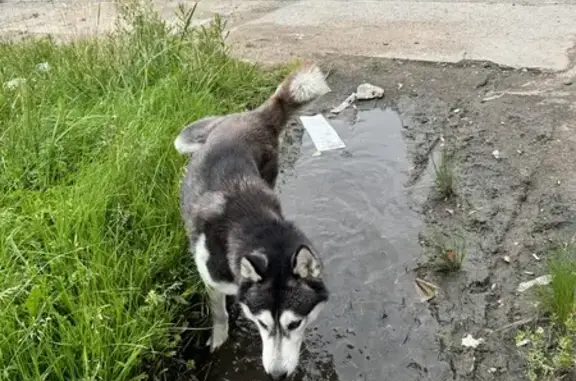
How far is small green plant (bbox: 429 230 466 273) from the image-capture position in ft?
13.1

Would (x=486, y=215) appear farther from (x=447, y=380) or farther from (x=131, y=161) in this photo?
(x=131, y=161)

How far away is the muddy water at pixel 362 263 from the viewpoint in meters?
3.61

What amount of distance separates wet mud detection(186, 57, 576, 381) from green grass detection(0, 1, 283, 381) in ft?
2.02

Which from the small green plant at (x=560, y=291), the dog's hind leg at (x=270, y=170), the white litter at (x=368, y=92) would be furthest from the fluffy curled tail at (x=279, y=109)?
the small green plant at (x=560, y=291)

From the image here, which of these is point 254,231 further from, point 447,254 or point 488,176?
point 488,176

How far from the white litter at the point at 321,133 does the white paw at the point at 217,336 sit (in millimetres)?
2136

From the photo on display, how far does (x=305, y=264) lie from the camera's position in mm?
3039

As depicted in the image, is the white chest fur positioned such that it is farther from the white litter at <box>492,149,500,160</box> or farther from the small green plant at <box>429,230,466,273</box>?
the white litter at <box>492,149,500,160</box>

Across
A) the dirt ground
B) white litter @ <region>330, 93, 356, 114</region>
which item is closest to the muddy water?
the dirt ground

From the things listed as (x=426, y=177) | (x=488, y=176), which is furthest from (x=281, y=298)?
(x=488, y=176)

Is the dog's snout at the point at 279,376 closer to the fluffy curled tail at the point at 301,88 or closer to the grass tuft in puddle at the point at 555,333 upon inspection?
the grass tuft in puddle at the point at 555,333

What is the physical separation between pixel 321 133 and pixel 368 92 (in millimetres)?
729

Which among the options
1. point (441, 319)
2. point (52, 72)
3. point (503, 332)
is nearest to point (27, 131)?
point (52, 72)

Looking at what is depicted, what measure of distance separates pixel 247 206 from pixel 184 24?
9.65 ft
